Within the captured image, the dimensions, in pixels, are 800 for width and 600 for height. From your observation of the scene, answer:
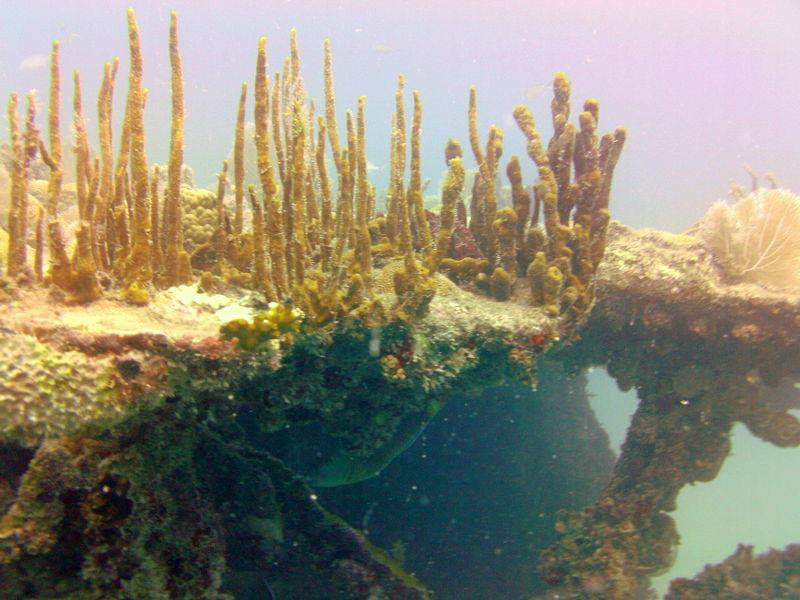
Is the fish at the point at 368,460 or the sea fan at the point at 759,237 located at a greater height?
the sea fan at the point at 759,237

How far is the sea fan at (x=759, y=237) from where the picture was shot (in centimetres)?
513

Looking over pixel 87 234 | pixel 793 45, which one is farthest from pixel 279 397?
pixel 793 45

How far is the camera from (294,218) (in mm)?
2682

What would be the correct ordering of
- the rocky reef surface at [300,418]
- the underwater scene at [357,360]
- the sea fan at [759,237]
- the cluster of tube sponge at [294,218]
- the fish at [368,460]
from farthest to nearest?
the sea fan at [759,237] < the fish at [368,460] < the cluster of tube sponge at [294,218] < the underwater scene at [357,360] < the rocky reef surface at [300,418]

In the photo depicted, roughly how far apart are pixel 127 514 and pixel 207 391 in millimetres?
599

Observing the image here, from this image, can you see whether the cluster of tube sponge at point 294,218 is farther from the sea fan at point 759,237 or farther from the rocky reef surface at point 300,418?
the sea fan at point 759,237

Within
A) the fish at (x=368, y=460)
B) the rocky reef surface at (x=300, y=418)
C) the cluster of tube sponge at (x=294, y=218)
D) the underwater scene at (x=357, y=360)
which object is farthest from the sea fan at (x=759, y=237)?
the fish at (x=368, y=460)

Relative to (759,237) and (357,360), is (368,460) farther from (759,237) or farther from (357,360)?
(759,237)

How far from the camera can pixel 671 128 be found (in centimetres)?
9538

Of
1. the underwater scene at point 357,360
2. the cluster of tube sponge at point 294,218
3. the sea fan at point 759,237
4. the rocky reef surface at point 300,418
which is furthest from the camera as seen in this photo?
the sea fan at point 759,237

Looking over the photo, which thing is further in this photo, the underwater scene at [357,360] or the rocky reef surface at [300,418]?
the underwater scene at [357,360]

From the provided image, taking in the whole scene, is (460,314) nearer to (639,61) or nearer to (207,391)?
(207,391)

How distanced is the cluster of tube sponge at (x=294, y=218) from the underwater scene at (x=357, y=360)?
0.07 ft

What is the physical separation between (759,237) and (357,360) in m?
4.87
